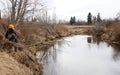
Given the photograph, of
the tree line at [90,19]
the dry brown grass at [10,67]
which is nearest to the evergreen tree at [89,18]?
the tree line at [90,19]

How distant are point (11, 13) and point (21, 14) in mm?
831

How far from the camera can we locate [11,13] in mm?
18625

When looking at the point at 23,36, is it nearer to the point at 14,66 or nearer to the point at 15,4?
the point at 15,4

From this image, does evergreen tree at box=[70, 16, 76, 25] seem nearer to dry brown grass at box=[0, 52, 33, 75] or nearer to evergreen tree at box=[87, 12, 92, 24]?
evergreen tree at box=[87, 12, 92, 24]

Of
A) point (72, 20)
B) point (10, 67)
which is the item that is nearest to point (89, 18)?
point (72, 20)

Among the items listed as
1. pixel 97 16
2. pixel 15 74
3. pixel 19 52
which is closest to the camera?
pixel 15 74

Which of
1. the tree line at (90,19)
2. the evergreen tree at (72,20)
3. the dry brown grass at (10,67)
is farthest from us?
the evergreen tree at (72,20)

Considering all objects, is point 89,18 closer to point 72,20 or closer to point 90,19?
point 90,19

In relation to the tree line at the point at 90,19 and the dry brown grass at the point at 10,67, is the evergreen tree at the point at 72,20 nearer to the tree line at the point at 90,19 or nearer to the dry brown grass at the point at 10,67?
the tree line at the point at 90,19

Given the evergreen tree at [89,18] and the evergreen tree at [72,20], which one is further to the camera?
the evergreen tree at [72,20]

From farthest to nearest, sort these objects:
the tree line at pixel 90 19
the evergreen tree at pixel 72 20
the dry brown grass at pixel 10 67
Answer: the evergreen tree at pixel 72 20 < the tree line at pixel 90 19 < the dry brown grass at pixel 10 67

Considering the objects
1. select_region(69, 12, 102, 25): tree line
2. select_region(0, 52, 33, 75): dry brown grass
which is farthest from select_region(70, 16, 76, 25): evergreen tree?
select_region(0, 52, 33, 75): dry brown grass

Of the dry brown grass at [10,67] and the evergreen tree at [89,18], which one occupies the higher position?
the evergreen tree at [89,18]

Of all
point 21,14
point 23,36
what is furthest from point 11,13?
point 23,36
